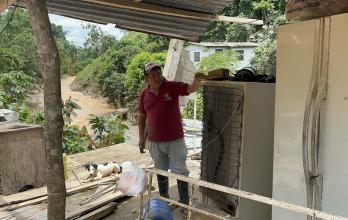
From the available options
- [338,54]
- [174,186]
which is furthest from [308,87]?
[174,186]

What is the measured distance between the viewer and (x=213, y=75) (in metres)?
4.40

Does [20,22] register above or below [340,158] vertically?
above

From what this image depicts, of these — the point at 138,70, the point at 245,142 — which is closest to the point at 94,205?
the point at 245,142

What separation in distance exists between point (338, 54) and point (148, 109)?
2.45m

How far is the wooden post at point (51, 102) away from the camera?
2.37 metres

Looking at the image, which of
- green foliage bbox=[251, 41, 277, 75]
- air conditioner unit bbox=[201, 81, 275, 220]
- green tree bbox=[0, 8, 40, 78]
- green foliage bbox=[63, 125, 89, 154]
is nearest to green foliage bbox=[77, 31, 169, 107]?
green tree bbox=[0, 8, 40, 78]

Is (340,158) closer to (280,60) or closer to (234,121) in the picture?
(280,60)

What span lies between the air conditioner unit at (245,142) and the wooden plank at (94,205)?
1.59 meters

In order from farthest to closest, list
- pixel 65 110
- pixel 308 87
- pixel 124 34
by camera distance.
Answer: pixel 124 34
pixel 65 110
pixel 308 87

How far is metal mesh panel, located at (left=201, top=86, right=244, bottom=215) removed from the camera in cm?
390

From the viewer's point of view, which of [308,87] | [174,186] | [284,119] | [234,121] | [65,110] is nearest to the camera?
[308,87]

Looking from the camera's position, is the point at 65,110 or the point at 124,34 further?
the point at 124,34

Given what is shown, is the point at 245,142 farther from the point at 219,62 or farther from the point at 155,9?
the point at 219,62

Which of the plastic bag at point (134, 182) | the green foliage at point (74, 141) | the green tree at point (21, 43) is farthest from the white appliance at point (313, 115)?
the green tree at point (21, 43)
